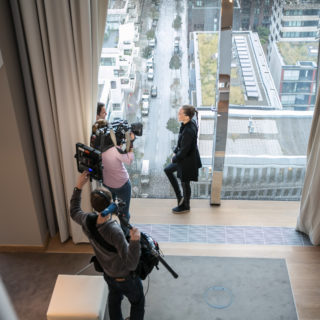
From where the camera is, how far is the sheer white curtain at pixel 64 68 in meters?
2.79

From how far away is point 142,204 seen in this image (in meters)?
4.22

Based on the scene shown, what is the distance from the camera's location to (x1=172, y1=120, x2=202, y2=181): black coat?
11.5ft

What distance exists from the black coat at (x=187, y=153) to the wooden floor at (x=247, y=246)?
514 millimetres

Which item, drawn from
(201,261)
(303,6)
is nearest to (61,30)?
(303,6)

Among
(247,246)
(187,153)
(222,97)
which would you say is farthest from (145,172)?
(247,246)

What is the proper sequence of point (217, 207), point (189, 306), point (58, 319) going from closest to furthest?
1. point (58, 319)
2. point (189, 306)
3. point (217, 207)

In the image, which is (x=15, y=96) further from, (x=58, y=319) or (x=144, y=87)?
(x=58, y=319)

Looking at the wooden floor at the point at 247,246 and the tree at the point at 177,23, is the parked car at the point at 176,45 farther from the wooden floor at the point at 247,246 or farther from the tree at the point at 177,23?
the wooden floor at the point at 247,246

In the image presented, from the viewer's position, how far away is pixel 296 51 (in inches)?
131

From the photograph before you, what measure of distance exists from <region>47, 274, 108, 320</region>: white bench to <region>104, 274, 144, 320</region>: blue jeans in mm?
176

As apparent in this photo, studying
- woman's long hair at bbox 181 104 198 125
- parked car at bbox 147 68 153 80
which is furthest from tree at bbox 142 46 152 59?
woman's long hair at bbox 181 104 198 125

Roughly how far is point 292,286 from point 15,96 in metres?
2.63

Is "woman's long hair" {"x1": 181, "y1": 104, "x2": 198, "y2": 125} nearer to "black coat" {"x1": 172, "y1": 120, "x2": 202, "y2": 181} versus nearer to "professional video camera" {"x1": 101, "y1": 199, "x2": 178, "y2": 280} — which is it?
"black coat" {"x1": 172, "y1": 120, "x2": 202, "y2": 181}

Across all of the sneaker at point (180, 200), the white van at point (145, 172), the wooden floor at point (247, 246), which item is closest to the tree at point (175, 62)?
the white van at point (145, 172)
